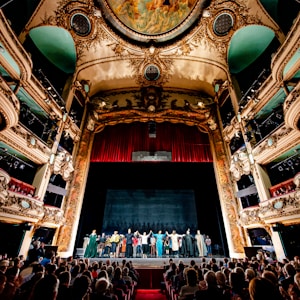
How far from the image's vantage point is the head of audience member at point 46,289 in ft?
4.34

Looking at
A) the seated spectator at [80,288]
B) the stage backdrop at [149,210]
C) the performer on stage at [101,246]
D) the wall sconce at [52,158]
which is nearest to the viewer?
the seated spectator at [80,288]

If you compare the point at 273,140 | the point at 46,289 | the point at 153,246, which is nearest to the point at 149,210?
the point at 153,246

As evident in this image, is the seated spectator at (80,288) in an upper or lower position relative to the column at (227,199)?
lower

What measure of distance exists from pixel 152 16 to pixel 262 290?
10.6 metres

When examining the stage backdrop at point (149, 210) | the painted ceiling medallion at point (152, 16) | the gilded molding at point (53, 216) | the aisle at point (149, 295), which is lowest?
the aisle at point (149, 295)

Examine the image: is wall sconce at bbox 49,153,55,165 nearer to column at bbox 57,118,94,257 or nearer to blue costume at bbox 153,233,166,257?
column at bbox 57,118,94,257

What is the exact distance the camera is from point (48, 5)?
24.1ft

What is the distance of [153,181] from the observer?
459 inches

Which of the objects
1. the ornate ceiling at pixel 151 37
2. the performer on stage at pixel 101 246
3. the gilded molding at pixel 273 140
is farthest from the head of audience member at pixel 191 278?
the ornate ceiling at pixel 151 37

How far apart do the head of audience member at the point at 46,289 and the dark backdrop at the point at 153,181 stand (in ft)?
31.0

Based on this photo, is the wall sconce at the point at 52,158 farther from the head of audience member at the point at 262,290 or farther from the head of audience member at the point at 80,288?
the head of audience member at the point at 262,290

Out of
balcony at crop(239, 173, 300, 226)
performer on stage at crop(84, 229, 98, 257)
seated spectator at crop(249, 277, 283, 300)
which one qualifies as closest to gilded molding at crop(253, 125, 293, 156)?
balcony at crop(239, 173, 300, 226)

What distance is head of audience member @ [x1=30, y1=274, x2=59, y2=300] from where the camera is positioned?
4.34ft

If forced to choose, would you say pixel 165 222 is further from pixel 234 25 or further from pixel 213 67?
pixel 234 25
